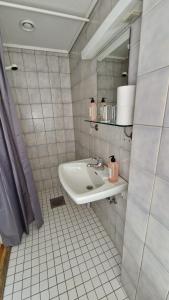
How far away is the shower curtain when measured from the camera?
113 centimetres

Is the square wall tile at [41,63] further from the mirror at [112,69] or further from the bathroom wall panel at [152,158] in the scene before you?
the bathroom wall panel at [152,158]

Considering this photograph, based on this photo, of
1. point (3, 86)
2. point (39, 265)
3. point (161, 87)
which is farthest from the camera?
point (39, 265)

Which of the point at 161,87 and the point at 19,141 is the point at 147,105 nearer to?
the point at 161,87

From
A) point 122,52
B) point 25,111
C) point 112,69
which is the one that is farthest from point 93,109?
point 25,111

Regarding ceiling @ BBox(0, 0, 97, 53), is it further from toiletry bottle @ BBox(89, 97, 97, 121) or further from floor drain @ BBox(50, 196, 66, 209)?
floor drain @ BBox(50, 196, 66, 209)

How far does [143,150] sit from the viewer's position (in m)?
0.65

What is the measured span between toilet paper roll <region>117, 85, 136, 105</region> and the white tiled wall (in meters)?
1.52

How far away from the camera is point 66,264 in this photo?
121 centimetres

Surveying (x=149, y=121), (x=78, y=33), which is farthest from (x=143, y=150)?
(x=78, y=33)

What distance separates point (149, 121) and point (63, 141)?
1.81 metres

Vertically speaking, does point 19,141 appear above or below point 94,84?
below

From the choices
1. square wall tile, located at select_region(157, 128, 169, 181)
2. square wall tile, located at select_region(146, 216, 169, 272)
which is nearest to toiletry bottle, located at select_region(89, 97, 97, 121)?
square wall tile, located at select_region(157, 128, 169, 181)

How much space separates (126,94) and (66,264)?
4.80 ft

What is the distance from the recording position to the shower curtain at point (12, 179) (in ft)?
3.72
